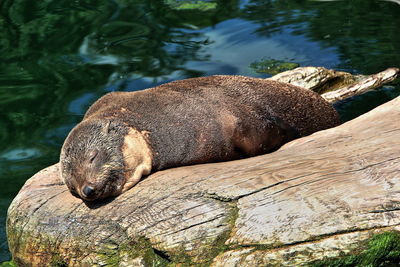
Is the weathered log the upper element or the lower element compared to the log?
lower

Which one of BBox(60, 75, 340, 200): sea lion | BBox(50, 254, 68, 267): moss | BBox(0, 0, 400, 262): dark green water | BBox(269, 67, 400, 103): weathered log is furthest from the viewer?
BBox(0, 0, 400, 262): dark green water

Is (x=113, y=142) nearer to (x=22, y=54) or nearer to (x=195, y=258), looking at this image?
(x=195, y=258)

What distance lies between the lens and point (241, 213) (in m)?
4.34

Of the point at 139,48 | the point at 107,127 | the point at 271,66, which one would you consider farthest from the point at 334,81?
the point at 139,48

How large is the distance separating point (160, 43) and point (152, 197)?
7242 millimetres

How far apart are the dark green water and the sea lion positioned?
1.82 m

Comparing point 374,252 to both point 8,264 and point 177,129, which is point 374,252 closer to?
point 177,129

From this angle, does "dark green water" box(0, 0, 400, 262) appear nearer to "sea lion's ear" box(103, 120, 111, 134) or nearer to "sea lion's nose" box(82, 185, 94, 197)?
"sea lion's ear" box(103, 120, 111, 134)

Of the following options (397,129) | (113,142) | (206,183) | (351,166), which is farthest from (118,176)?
(397,129)

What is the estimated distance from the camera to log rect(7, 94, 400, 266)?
4.12 meters

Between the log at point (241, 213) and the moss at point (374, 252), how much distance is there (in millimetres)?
49

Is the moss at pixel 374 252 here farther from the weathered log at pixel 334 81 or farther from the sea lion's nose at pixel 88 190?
the weathered log at pixel 334 81

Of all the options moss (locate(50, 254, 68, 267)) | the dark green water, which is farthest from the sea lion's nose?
the dark green water

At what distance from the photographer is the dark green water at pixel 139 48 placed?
905cm
